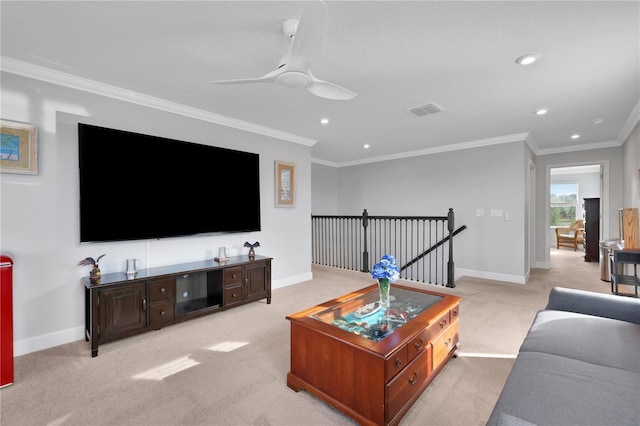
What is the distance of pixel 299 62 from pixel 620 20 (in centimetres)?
210

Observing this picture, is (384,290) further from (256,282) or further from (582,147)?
(582,147)

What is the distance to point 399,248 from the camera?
6.34 m

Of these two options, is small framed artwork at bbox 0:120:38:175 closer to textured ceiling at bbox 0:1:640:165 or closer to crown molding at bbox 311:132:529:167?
textured ceiling at bbox 0:1:640:165

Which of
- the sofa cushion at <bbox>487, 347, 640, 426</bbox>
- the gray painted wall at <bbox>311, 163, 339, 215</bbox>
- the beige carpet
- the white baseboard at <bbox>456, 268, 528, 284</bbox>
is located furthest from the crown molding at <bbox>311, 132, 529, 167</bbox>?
the sofa cushion at <bbox>487, 347, 640, 426</bbox>

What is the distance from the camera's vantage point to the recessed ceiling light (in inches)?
89.7

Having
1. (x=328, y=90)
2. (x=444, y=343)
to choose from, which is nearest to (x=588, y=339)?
(x=444, y=343)

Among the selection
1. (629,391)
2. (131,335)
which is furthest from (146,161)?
(629,391)

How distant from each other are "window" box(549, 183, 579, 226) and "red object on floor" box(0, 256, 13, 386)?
13.1m

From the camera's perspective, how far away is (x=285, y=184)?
14.9 feet

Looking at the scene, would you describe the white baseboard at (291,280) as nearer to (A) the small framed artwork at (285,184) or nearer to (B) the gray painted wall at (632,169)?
(A) the small framed artwork at (285,184)

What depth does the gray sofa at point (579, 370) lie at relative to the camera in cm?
109

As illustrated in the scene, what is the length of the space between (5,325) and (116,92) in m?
2.20

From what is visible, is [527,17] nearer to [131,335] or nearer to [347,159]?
[131,335]

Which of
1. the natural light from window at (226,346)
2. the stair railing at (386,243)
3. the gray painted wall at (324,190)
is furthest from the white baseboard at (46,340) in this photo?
the gray painted wall at (324,190)
